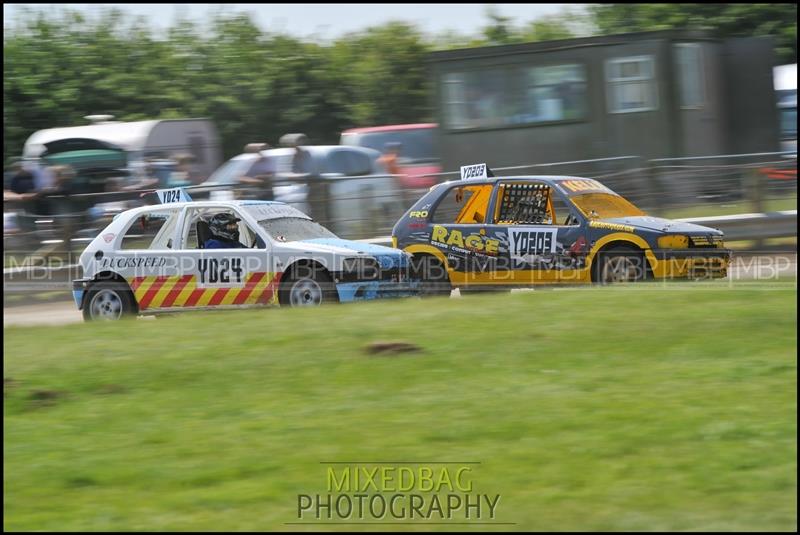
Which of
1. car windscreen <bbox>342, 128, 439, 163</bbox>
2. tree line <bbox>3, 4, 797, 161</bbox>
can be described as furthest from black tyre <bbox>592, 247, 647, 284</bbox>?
tree line <bbox>3, 4, 797, 161</bbox>

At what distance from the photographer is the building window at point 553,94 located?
19.3 metres

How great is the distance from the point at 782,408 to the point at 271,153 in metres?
13.5

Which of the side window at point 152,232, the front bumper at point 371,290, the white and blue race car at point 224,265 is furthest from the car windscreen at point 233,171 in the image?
the front bumper at point 371,290

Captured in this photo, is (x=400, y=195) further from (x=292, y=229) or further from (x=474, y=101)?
(x=292, y=229)

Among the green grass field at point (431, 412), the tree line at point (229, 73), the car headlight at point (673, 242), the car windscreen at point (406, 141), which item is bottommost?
the green grass field at point (431, 412)

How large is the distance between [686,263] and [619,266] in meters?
0.67

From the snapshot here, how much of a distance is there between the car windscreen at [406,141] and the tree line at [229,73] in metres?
13.0

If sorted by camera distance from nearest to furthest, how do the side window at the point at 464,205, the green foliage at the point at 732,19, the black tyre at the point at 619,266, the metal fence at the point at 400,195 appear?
the black tyre at the point at 619,266 → the side window at the point at 464,205 → the metal fence at the point at 400,195 → the green foliage at the point at 732,19

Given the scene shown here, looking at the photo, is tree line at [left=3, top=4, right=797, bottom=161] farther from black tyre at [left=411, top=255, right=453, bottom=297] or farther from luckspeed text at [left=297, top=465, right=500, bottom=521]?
luckspeed text at [left=297, top=465, right=500, bottom=521]

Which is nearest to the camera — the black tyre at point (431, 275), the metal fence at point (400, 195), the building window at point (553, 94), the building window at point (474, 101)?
the black tyre at point (431, 275)

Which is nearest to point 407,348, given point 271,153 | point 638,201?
point 638,201

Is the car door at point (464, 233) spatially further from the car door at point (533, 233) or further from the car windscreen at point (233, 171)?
the car windscreen at point (233, 171)

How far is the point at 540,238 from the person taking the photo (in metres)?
12.3

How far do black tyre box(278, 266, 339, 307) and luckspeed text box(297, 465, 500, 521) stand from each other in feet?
18.6
